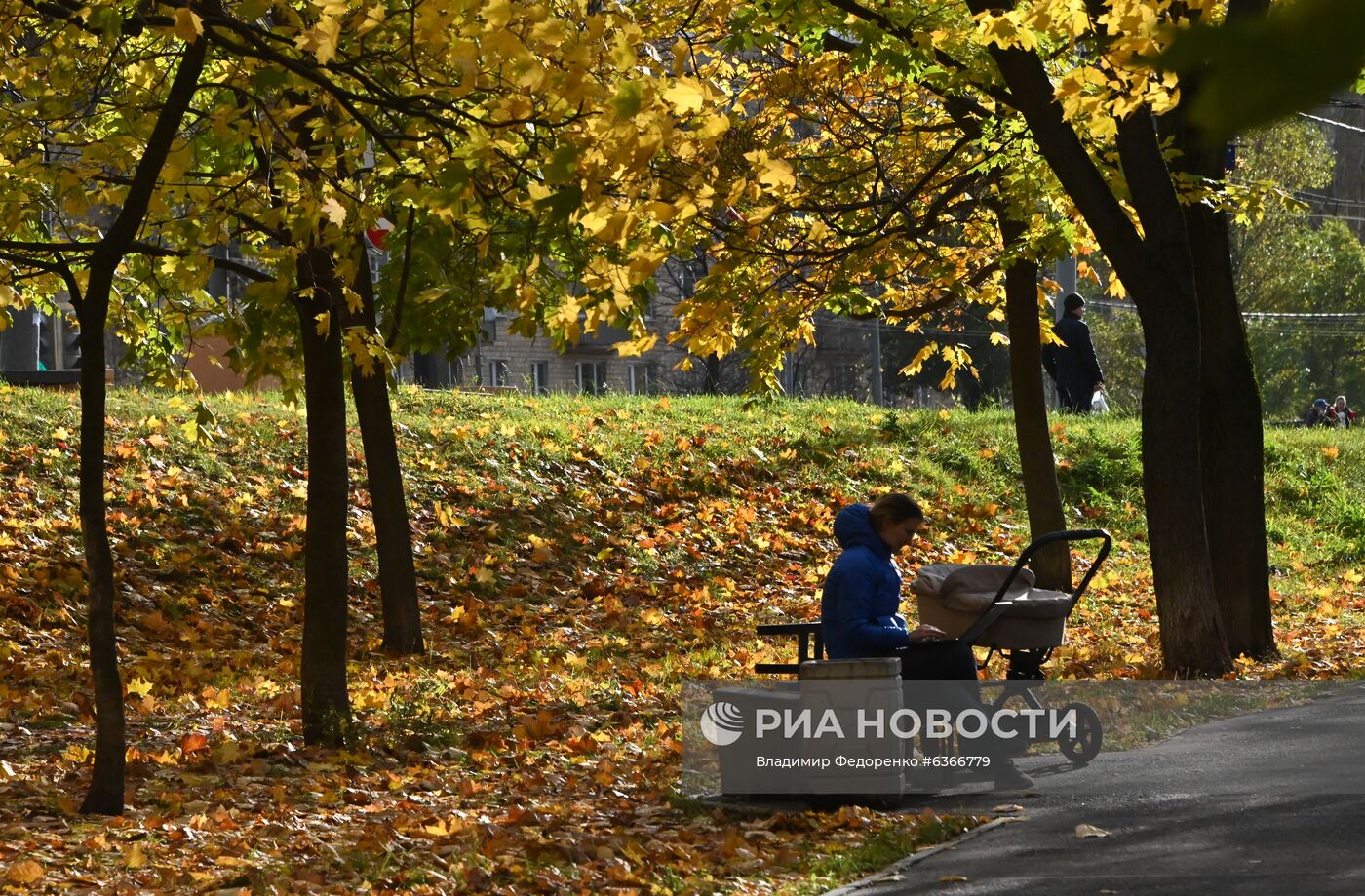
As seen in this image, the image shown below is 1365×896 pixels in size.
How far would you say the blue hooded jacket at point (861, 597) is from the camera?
23.0 ft

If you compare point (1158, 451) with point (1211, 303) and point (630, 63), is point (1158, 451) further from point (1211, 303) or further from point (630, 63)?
point (630, 63)

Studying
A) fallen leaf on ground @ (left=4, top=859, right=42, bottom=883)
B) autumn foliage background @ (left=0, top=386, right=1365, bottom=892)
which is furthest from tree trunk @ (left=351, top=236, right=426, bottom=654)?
fallen leaf on ground @ (left=4, top=859, right=42, bottom=883)

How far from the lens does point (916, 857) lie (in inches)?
239

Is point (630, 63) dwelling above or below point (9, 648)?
above

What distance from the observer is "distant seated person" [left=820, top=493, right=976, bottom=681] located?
699cm

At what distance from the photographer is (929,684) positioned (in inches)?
289

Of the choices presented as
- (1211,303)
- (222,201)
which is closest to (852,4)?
(1211,303)

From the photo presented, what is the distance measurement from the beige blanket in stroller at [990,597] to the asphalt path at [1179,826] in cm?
65

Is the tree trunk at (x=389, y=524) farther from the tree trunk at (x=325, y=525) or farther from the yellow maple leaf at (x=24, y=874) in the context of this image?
the yellow maple leaf at (x=24, y=874)

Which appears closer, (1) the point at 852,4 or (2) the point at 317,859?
(2) the point at 317,859

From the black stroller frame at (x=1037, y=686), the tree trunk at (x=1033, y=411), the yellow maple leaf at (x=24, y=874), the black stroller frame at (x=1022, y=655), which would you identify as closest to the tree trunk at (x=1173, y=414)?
the black stroller frame at (x=1022, y=655)

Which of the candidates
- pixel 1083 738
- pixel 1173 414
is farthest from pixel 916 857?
pixel 1173 414

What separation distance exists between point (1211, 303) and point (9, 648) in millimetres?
8621

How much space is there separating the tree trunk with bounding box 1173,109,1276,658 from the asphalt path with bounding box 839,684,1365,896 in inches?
134
